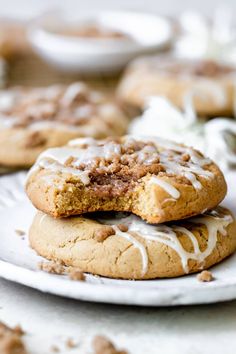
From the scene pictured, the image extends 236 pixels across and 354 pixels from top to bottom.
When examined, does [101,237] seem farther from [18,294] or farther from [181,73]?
[181,73]

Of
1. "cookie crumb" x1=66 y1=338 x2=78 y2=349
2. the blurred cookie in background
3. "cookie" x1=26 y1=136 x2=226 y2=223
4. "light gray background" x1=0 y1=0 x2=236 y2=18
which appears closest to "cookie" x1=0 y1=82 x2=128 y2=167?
the blurred cookie in background

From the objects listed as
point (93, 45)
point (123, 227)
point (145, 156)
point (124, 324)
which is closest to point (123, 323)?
point (124, 324)

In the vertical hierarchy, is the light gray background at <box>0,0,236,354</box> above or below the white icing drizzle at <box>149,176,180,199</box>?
below

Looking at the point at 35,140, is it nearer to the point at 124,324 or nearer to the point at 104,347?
the point at 124,324

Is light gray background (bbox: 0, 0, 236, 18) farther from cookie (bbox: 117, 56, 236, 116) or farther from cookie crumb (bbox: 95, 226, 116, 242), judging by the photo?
cookie crumb (bbox: 95, 226, 116, 242)

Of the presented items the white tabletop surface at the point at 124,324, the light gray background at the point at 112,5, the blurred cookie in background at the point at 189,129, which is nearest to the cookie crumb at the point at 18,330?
the white tabletop surface at the point at 124,324

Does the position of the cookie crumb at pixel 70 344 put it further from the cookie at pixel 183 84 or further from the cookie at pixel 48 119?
the cookie at pixel 183 84
